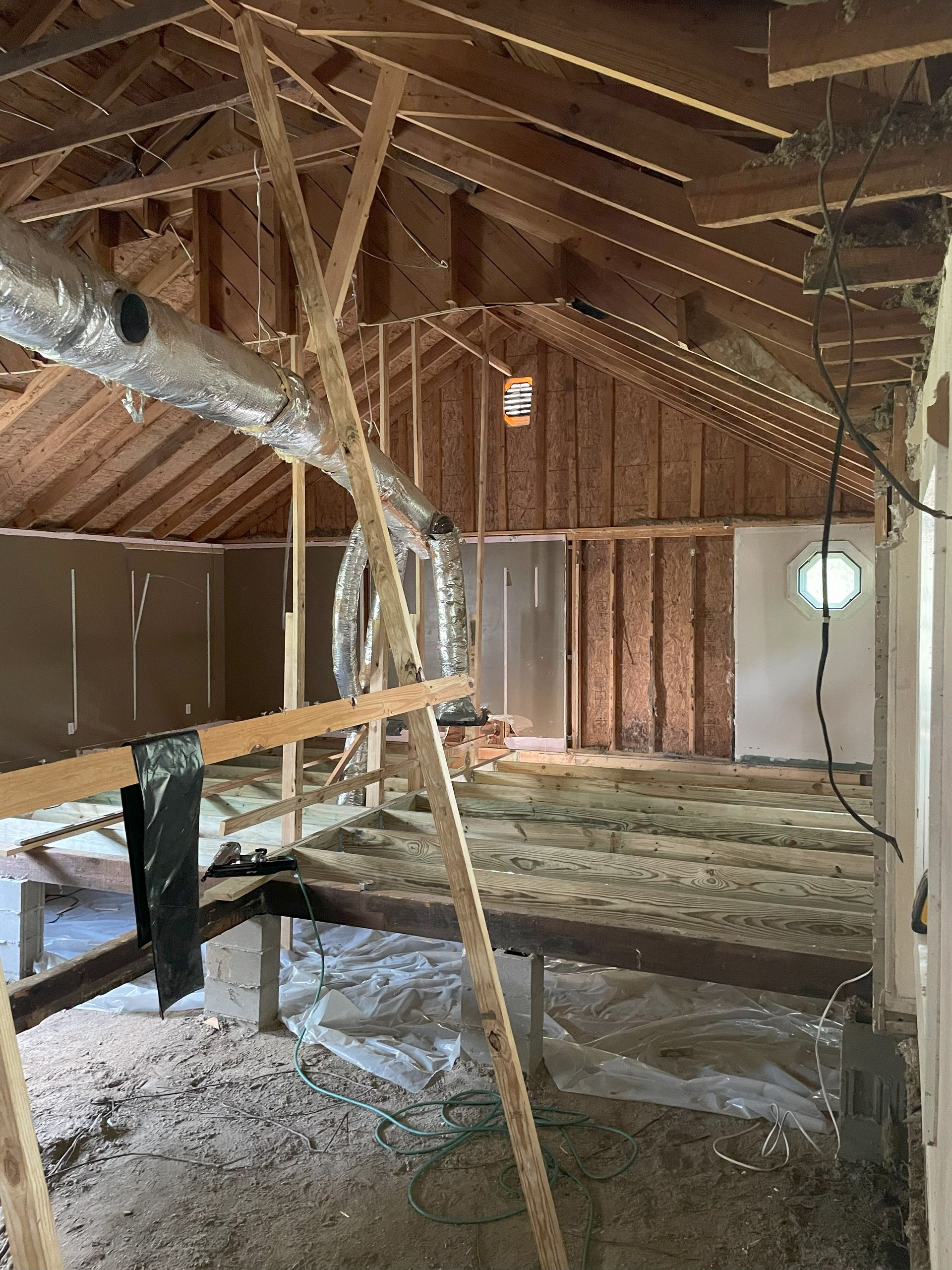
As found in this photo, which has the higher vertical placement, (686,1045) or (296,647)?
(296,647)

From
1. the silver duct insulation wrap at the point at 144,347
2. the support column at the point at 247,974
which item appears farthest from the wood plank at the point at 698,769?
the silver duct insulation wrap at the point at 144,347

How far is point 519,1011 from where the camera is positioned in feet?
11.4

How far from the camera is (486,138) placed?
2670 millimetres

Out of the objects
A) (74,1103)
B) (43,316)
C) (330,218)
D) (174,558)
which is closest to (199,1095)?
(74,1103)

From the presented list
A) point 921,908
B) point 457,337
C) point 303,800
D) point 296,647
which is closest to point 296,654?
point 296,647

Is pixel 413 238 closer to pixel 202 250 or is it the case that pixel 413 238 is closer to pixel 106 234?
pixel 202 250

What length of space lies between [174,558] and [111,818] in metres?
5.70

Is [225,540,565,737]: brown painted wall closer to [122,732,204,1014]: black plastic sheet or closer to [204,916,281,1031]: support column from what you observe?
[204,916,281,1031]: support column

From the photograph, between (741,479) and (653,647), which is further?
(653,647)

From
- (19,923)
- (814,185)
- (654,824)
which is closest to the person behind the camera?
(814,185)

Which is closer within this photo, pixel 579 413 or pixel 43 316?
pixel 43 316

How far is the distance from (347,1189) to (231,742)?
1.87 meters

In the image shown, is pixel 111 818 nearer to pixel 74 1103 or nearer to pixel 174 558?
pixel 74 1103

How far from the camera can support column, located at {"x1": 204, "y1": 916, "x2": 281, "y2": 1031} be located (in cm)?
381
